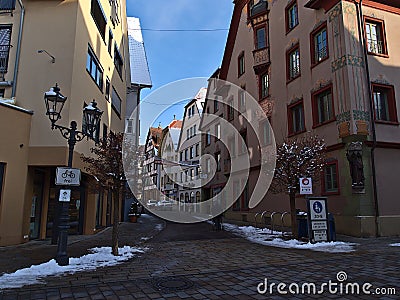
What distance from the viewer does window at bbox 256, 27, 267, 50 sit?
22.4 m

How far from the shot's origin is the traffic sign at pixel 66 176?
8062 mm

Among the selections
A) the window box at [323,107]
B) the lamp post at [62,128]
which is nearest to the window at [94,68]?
the lamp post at [62,128]

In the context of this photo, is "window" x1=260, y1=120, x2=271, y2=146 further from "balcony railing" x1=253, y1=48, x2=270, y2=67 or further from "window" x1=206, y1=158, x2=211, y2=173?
"window" x1=206, y1=158, x2=211, y2=173

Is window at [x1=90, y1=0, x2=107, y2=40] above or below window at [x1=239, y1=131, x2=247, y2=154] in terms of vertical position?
above

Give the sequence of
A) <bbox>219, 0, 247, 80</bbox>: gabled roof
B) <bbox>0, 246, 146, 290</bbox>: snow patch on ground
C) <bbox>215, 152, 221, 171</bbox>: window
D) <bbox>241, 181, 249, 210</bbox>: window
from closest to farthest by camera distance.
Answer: <bbox>0, 246, 146, 290</bbox>: snow patch on ground < <bbox>241, 181, 249, 210</bbox>: window < <bbox>219, 0, 247, 80</bbox>: gabled roof < <bbox>215, 152, 221, 171</bbox>: window

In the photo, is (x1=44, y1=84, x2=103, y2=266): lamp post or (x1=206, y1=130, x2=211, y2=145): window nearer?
(x1=44, y1=84, x2=103, y2=266): lamp post

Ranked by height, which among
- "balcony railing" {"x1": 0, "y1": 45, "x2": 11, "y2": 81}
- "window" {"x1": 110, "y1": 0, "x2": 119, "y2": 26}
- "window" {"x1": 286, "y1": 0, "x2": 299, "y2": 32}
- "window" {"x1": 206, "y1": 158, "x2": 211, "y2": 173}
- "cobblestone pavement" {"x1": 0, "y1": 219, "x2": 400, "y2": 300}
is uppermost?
"window" {"x1": 110, "y1": 0, "x2": 119, "y2": 26}

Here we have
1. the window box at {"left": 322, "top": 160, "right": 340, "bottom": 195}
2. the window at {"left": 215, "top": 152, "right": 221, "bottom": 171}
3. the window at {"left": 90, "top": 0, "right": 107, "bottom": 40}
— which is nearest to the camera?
the window box at {"left": 322, "top": 160, "right": 340, "bottom": 195}

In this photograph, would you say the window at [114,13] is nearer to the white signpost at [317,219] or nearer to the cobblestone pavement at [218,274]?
the cobblestone pavement at [218,274]

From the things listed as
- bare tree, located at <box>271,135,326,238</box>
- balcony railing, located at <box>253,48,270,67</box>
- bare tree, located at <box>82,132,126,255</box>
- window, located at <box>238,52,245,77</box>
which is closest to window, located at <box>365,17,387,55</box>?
bare tree, located at <box>271,135,326,238</box>

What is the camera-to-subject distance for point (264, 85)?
2223 cm

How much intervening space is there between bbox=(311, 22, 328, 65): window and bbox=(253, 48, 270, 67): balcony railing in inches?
184

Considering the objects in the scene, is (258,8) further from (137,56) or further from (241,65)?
(137,56)

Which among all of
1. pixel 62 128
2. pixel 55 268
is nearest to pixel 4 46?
pixel 62 128
